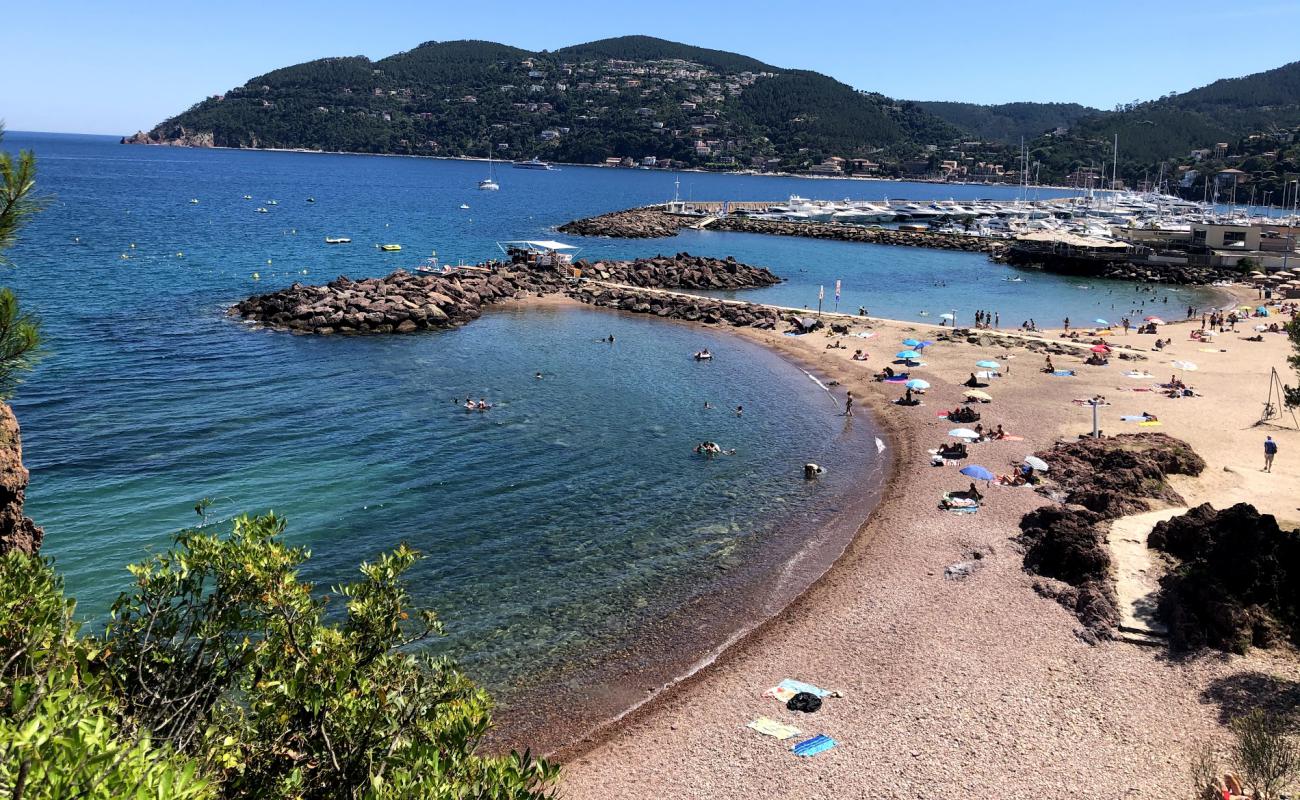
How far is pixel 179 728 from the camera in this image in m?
8.95

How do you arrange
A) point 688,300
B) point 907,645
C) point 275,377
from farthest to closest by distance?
point 688,300, point 275,377, point 907,645

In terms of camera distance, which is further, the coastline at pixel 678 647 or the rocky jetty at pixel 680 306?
the rocky jetty at pixel 680 306

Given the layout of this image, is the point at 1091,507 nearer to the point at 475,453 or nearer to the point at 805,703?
the point at 805,703

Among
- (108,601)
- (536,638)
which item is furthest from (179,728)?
(108,601)

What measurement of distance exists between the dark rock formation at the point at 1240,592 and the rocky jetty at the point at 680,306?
38856 millimetres

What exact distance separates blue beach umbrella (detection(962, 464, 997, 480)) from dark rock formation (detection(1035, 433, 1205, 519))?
5.51ft

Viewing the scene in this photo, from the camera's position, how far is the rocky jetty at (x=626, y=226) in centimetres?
10481

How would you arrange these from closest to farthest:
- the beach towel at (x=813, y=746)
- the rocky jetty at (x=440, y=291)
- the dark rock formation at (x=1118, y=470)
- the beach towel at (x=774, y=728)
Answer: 1. the beach towel at (x=813, y=746)
2. the beach towel at (x=774, y=728)
3. the dark rock formation at (x=1118, y=470)
4. the rocky jetty at (x=440, y=291)

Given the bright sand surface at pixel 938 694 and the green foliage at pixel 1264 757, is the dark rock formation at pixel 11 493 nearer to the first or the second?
the bright sand surface at pixel 938 694

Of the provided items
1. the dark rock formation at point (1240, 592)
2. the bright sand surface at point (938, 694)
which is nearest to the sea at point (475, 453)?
the bright sand surface at point (938, 694)

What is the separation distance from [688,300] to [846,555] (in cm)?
4095

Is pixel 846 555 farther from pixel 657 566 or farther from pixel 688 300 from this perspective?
pixel 688 300

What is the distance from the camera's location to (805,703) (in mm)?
16641

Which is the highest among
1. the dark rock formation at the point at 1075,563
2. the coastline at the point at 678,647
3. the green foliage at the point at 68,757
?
the green foliage at the point at 68,757
